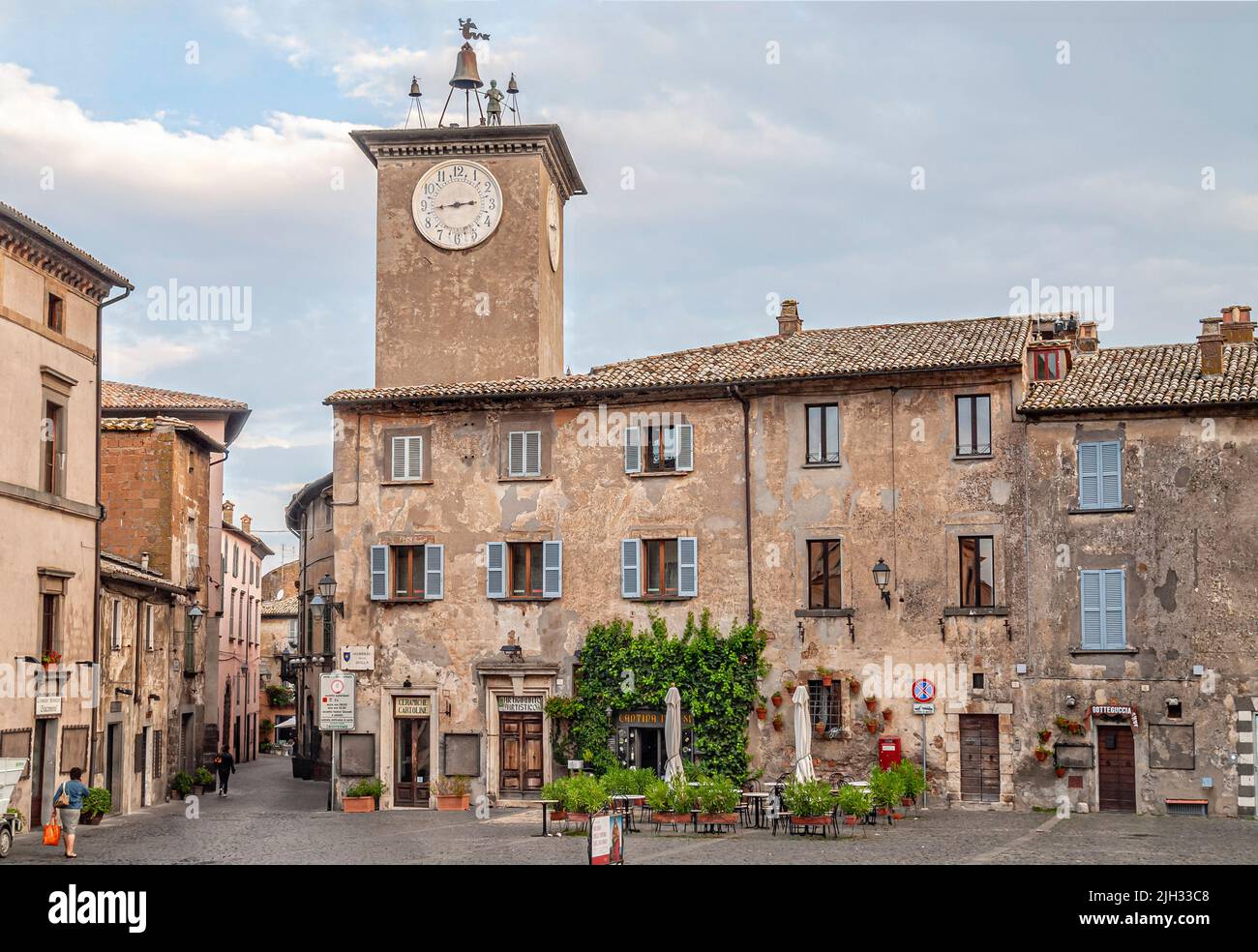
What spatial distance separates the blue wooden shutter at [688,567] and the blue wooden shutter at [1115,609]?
8831mm

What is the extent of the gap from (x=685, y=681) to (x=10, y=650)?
46.0ft

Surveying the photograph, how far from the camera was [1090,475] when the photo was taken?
1319 inches

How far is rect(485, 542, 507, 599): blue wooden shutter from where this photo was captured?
119 ft

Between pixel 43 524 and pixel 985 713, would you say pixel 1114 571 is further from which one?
pixel 43 524

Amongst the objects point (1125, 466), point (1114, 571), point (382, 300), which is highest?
point (382, 300)

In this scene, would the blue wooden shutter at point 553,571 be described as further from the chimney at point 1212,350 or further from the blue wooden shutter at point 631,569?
the chimney at point 1212,350

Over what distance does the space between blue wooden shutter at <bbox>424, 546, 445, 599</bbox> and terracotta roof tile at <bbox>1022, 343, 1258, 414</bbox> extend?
13677mm

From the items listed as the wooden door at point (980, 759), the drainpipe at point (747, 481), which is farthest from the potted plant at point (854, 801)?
the drainpipe at point (747, 481)

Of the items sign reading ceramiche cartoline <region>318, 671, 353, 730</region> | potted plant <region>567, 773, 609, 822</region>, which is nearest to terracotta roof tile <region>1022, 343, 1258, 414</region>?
potted plant <region>567, 773, 609, 822</region>

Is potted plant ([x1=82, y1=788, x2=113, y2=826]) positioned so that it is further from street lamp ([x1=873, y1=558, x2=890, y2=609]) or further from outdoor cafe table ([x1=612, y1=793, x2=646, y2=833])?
street lamp ([x1=873, y1=558, x2=890, y2=609])

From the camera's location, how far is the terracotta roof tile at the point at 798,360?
34656 millimetres

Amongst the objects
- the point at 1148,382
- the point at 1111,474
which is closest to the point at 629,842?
the point at 1111,474
